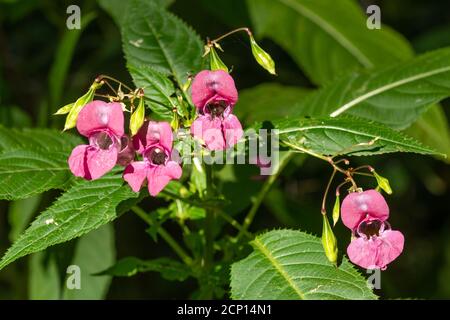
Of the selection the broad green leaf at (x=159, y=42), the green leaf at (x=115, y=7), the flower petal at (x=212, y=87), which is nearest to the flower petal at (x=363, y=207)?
the flower petal at (x=212, y=87)

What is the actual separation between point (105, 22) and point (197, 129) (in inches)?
75.5

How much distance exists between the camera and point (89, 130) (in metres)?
1.27

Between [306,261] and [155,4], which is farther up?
[155,4]

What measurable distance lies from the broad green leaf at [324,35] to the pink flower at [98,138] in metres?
1.30

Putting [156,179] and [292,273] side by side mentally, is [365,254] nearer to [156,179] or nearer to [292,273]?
[292,273]

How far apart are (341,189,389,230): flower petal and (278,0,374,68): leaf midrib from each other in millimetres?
1267

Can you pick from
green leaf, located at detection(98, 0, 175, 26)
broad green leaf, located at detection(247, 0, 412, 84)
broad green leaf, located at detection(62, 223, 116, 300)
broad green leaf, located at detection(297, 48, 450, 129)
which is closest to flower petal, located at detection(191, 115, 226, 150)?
broad green leaf, located at detection(297, 48, 450, 129)

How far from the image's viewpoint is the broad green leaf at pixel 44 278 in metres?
1.96

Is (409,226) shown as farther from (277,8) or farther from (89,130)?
(89,130)

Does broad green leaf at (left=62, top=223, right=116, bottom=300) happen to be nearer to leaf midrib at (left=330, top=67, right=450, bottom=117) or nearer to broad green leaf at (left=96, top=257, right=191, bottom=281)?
broad green leaf at (left=96, top=257, right=191, bottom=281)

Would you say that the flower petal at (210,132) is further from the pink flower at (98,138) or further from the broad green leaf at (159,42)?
the broad green leaf at (159,42)

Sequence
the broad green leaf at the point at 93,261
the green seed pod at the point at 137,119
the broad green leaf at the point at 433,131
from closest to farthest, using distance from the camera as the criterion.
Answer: the green seed pod at the point at 137,119, the broad green leaf at the point at 93,261, the broad green leaf at the point at 433,131
